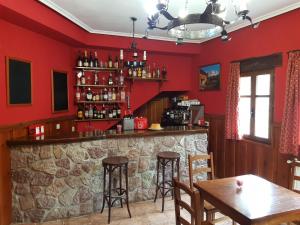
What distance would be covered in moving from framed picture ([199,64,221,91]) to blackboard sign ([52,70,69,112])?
109 inches

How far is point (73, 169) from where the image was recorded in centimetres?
324

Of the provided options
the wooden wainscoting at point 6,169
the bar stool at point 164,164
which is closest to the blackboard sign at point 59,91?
the wooden wainscoting at point 6,169

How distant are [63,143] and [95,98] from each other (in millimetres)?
1726

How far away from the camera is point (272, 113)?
3.47 metres

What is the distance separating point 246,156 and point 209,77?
5.87 feet

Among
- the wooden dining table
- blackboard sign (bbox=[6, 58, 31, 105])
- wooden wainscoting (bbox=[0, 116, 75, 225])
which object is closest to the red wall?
the wooden dining table

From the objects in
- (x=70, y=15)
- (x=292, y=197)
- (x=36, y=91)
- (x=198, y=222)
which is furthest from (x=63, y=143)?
(x=292, y=197)

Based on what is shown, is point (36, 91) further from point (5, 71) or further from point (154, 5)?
point (154, 5)

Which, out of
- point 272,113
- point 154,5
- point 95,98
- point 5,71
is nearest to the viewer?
point 154,5

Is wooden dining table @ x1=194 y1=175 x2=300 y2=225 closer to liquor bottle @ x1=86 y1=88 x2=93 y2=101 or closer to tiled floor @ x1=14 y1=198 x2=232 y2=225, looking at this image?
tiled floor @ x1=14 y1=198 x2=232 y2=225

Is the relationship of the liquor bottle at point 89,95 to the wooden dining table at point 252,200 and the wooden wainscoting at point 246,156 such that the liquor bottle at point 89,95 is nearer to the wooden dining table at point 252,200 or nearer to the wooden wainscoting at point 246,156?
the wooden wainscoting at point 246,156

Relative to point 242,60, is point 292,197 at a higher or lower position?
A: lower

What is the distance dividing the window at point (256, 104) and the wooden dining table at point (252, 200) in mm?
1455

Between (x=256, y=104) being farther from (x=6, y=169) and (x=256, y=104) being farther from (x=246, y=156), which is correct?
(x=6, y=169)
